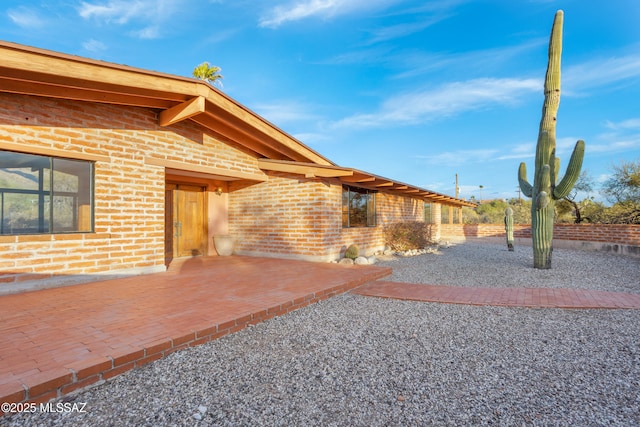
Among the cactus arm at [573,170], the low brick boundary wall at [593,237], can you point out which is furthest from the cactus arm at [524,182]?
the low brick boundary wall at [593,237]

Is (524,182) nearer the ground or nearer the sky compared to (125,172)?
nearer the sky

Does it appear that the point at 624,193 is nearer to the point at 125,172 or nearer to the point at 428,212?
the point at 428,212

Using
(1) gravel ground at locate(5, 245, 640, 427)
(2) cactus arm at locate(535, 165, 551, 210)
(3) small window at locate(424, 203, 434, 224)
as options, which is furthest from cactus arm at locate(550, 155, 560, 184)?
(3) small window at locate(424, 203, 434, 224)

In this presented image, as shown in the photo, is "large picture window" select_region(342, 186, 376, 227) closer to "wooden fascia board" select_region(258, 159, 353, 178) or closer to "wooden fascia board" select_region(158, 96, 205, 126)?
"wooden fascia board" select_region(258, 159, 353, 178)

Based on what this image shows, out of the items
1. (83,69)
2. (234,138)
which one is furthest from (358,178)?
(83,69)

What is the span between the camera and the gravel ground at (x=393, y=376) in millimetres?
2027

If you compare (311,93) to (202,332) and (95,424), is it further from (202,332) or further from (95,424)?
(95,424)

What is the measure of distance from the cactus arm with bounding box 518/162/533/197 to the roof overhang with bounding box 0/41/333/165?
6.22 m

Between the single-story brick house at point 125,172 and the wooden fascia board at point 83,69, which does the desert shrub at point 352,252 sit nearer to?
the single-story brick house at point 125,172

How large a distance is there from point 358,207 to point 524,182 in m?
4.75

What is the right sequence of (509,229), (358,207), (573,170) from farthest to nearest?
(509,229) → (358,207) → (573,170)

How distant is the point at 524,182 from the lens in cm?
871

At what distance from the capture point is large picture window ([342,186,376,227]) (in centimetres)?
950

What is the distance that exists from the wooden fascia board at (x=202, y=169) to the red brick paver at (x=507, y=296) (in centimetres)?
436
